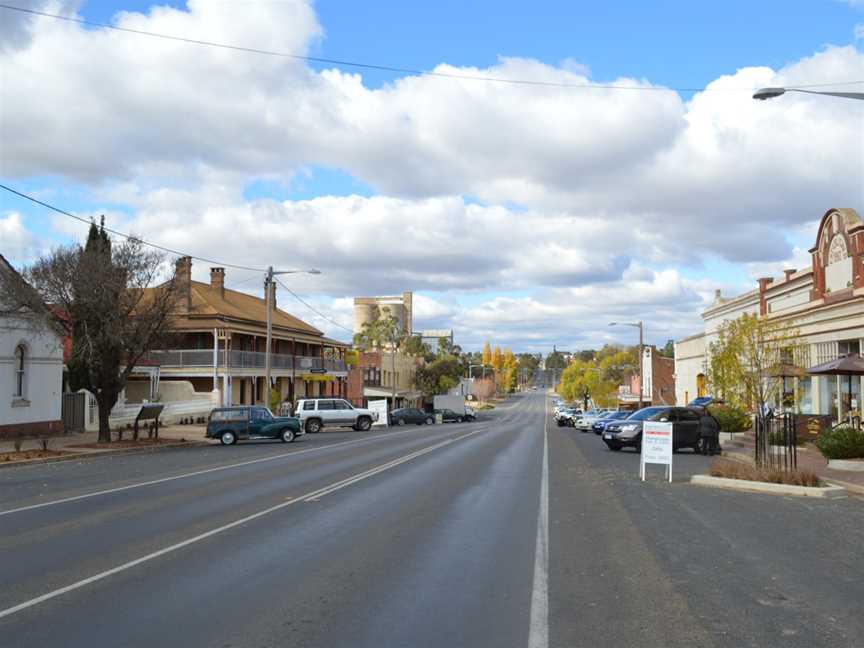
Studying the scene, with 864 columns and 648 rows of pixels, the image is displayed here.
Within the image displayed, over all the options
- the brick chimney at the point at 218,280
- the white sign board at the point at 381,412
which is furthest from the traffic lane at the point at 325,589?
the brick chimney at the point at 218,280

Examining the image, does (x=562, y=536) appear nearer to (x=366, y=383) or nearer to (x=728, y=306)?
(x=728, y=306)

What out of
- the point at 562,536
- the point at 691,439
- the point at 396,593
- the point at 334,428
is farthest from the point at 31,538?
the point at 334,428

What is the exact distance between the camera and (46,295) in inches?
1099

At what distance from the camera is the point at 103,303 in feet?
91.8

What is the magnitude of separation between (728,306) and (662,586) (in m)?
40.9

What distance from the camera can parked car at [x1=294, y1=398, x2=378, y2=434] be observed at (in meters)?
46.0

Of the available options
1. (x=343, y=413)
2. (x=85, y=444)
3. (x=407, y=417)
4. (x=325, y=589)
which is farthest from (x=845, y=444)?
(x=407, y=417)

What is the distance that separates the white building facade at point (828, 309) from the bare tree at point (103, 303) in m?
19.2

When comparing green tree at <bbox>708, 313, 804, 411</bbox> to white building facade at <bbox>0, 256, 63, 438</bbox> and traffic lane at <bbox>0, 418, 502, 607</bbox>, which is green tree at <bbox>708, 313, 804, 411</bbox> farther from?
white building facade at <bbox>0, 256, 63, 438</bbox>

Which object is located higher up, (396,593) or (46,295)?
(46,295)

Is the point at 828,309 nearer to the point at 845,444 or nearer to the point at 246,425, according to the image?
the point at 845,444

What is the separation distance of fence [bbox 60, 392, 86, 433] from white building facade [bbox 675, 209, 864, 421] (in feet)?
82.8

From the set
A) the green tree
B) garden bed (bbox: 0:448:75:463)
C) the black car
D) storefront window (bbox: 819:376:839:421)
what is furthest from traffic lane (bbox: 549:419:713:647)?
the black car

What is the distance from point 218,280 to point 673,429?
36.5m
